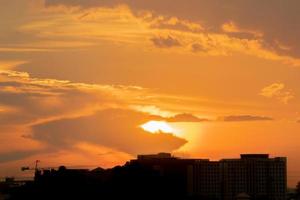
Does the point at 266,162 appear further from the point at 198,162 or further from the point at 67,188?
the point at 67,188

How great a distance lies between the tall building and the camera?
600ft

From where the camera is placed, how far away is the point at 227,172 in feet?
617

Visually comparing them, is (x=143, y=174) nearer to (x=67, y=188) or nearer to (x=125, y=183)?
(x=125, y=183)

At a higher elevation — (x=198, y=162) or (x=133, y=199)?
(x=198, y=162)

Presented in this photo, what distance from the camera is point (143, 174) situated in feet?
353

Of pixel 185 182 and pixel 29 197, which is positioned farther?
pixel 185 182

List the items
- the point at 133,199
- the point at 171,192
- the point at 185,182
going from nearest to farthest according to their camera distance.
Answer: the point at 133,199 → the point at 171,192 → the point at 185,182

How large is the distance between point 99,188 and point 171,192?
1159 cm

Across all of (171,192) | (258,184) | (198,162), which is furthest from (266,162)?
(171,192)

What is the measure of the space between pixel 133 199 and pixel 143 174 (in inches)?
244

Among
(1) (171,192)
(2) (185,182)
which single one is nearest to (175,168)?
(2) (185,182)

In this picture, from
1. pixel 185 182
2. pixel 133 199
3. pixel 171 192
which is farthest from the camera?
pixel 185 182

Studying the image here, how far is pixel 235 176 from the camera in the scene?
186m

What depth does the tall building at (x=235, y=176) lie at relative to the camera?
18275cm
